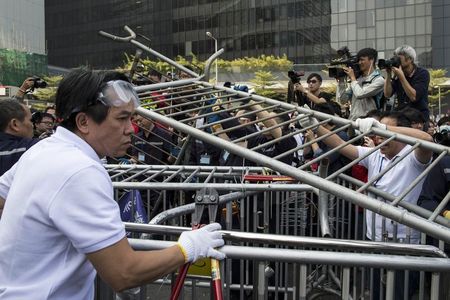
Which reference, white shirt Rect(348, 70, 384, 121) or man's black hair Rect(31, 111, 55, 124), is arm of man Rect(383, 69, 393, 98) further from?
man's black hair Rect(31, 111, 55, 124)

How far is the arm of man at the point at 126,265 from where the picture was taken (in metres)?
1.76

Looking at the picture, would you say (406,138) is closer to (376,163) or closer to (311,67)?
(376,163)

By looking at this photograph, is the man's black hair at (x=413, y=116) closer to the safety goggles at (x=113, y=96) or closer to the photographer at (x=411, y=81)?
the photographer at (x=411, y=81)

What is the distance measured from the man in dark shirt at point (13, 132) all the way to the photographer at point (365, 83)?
3.70 meters

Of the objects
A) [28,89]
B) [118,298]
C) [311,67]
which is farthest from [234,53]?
[118,298]

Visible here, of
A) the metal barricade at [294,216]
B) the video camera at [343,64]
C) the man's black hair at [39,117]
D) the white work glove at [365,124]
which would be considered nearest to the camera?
the metal barricade at [294,216]

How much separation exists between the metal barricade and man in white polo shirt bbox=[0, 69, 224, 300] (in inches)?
13.5

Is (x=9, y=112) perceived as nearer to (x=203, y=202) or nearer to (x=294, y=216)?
(x=294, y=216)

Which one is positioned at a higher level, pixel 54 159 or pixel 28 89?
pixel 28 89

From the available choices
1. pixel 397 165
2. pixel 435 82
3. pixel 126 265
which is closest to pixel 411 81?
pixel 397 165

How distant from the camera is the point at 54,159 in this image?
6.06 feet

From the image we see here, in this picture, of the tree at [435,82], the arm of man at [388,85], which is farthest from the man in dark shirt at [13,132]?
the tree at [435,82]

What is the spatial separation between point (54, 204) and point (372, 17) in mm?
65406

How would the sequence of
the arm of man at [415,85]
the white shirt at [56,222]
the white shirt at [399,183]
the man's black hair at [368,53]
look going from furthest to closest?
the man's black hair at [368,53] → the arm of man at [415,85] → the white shirt at [399,183] → the white shirt at [56,222]
